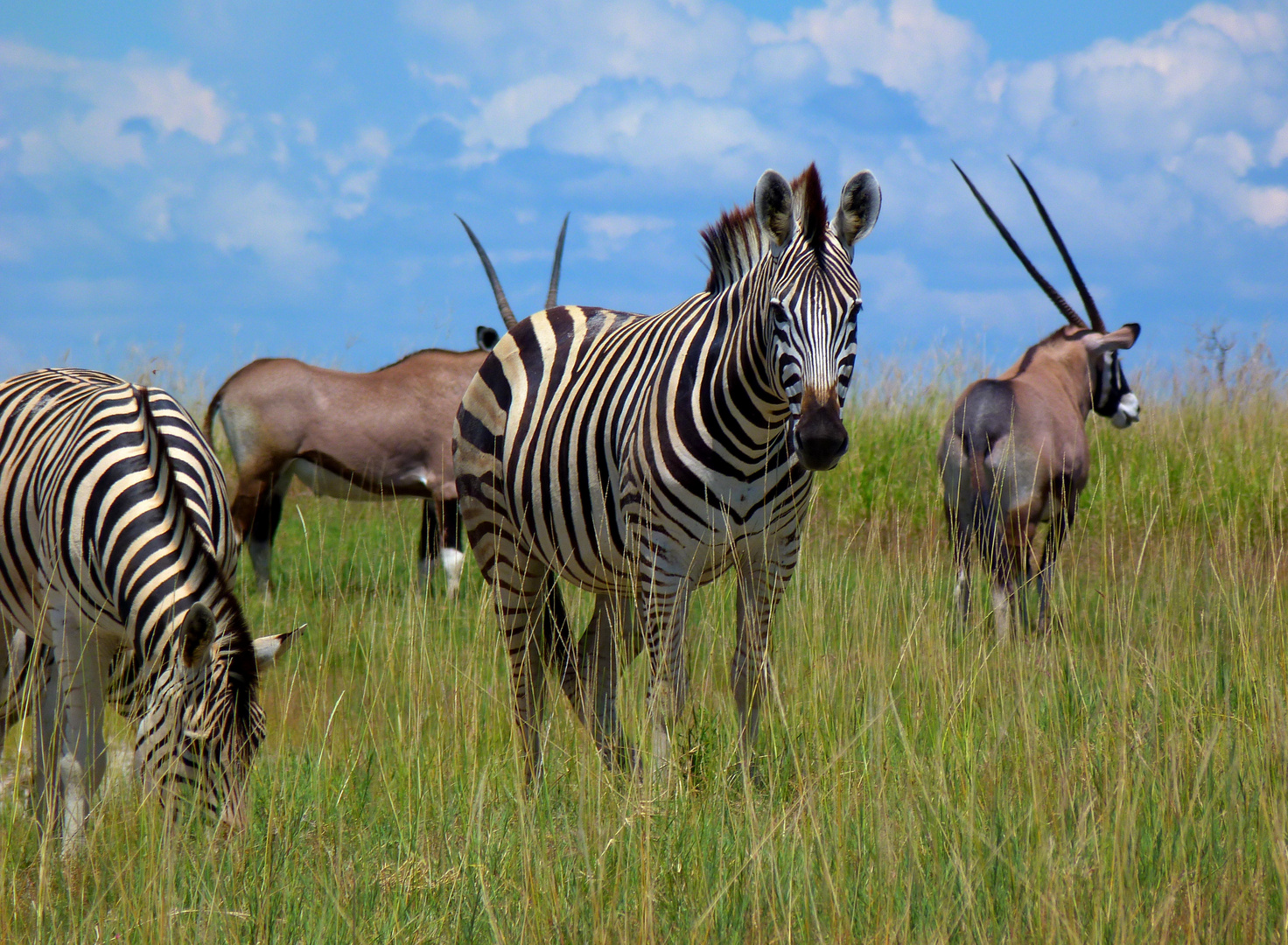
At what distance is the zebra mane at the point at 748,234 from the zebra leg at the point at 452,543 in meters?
4.28

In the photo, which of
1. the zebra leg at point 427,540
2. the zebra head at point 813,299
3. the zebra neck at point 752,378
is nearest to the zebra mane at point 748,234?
the zebra head at point 813,299

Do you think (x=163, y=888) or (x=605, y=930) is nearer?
(x=605, y=930)

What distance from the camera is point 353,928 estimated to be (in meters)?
2.20

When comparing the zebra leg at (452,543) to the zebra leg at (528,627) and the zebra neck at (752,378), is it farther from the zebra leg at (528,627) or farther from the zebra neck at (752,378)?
the zebra neck at (752,378)

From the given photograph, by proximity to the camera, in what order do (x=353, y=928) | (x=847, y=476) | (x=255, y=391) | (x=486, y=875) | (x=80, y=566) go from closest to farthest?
1. (x=353, y=928)
2. (x=486, y=875)
3. (x=80, y=566)
4. (x=255, y=391)
5. (x=847, y=476)

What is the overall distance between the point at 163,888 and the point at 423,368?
6.51 meters

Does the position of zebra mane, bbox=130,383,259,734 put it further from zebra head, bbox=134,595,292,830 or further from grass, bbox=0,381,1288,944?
grass, bbox=0,381,1288,944

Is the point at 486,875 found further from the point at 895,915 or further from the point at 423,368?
the point at 423,368

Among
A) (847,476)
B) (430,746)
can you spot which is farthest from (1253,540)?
(430,746)

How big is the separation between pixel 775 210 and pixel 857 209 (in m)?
0.30

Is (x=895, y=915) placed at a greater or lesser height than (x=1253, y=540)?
lesser

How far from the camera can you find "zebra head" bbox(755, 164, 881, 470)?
9.37 feet

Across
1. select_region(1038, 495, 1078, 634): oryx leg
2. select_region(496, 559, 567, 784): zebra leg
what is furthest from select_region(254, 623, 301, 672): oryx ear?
select_region(1038, 495, 1078, 634): oryx leg

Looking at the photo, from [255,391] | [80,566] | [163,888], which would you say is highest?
[255,391]
